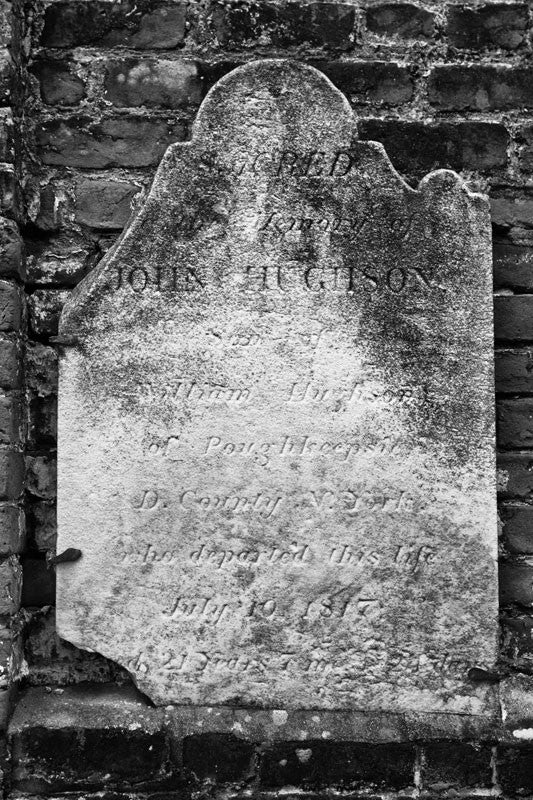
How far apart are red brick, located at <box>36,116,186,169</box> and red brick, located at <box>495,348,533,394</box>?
1.04m

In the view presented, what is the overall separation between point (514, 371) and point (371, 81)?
2.76ft

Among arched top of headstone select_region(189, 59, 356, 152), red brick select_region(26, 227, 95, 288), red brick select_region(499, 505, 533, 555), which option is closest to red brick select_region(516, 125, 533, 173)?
arched top of headstone select_region(189, 59, 356, 152)

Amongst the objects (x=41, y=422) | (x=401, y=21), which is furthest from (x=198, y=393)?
(x=401, y=21)

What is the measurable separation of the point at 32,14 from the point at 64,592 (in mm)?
1471

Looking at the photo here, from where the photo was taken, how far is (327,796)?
1729mm

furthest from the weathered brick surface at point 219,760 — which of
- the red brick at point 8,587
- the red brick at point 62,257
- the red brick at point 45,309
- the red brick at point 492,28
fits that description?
the red brick at point 492,28

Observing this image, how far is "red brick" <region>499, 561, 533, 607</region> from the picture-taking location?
1862 mm

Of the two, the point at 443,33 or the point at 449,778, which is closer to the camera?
the point at 449,778

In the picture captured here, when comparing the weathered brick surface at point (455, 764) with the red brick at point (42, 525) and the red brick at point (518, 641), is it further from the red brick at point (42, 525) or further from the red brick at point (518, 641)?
the red brick at point (42, 525)

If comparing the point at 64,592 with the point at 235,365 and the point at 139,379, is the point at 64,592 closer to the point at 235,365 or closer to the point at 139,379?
the point at 139,379

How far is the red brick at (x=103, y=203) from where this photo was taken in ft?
6.23

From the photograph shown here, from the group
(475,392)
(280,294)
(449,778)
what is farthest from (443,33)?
(449,778)

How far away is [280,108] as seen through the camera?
1.82 metres

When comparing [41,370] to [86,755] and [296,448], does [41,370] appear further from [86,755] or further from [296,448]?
[86,755]
